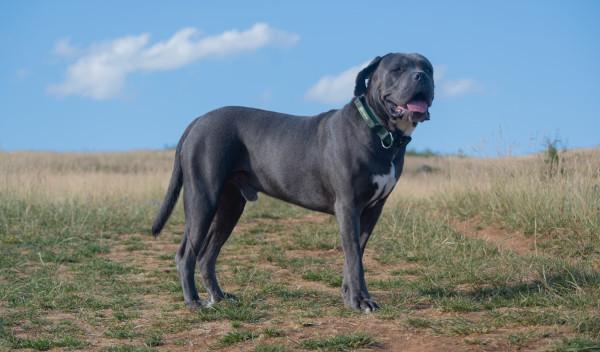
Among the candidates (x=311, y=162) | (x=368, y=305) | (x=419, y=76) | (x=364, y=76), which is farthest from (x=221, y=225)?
(x=419, y=76)

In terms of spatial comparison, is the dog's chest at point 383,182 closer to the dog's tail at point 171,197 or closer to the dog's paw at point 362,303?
the dog's paw at point 362,303

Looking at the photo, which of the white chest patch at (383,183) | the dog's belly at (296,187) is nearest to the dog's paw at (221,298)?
the dog's belly at (296,187)

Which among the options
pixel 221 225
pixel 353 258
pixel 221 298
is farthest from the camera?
pixel 221 225

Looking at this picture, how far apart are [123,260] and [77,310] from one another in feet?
8.21

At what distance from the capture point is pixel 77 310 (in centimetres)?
585

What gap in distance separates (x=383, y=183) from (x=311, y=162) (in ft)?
2.07

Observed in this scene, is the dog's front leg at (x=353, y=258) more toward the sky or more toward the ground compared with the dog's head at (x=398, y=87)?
more toward the ground

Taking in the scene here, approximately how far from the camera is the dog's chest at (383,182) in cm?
536

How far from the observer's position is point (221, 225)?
6.21 metres

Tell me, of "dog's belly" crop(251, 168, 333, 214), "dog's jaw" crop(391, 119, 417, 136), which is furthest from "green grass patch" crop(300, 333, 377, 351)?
"dog's jaw" crop(391, 119, 417, 136)

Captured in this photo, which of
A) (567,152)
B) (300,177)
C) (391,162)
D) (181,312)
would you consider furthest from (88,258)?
(567,152)

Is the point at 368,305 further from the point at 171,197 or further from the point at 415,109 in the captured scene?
the point at 171,197

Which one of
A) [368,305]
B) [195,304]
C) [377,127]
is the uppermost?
[377,127]

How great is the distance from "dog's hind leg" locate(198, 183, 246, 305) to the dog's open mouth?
1694 millimetres
